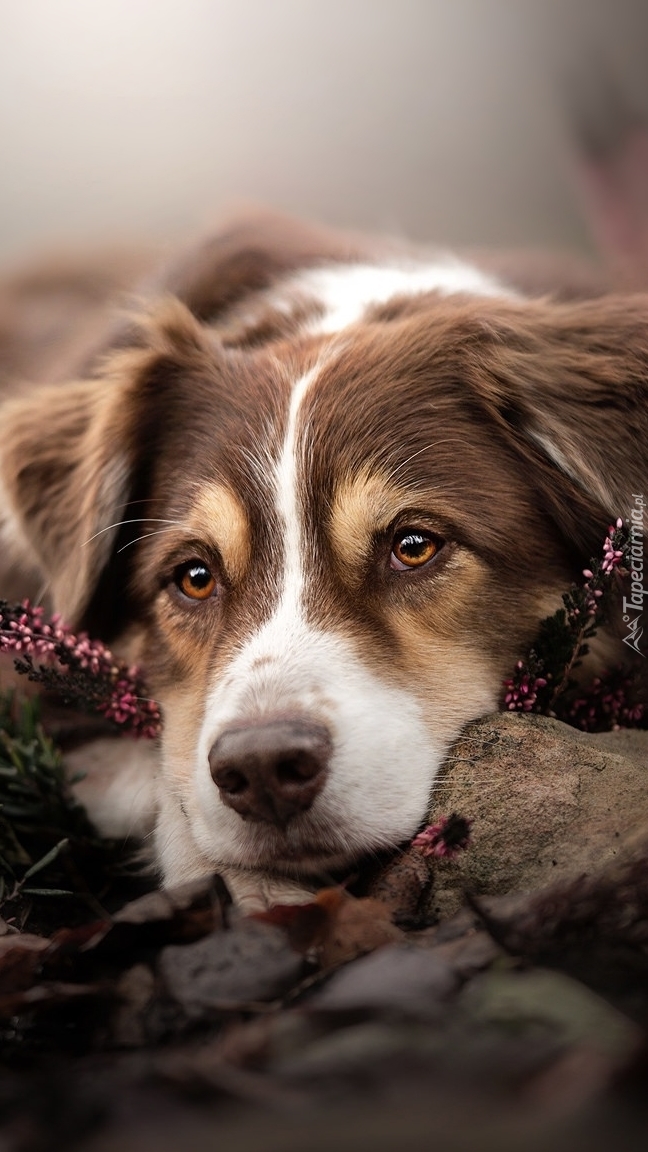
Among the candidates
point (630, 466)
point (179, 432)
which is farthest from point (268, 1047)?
point (179, 432)

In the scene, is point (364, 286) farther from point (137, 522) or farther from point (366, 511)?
point (366, 511)

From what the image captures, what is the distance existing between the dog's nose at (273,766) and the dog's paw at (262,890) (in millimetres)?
132

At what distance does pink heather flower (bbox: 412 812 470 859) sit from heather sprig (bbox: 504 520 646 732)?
1.28 feet

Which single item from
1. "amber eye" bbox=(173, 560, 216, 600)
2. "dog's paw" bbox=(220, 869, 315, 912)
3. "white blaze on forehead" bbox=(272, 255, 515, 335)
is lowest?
"dog's paw" bbox=(220, 869, 315, 912)

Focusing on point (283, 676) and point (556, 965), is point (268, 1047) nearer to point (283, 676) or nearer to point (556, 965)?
point (556, 965)

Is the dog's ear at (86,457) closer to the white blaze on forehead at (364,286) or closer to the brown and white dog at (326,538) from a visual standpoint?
the brown and white dog at (326,538)

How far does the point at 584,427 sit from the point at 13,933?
1.61m

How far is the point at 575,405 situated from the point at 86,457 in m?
1.37

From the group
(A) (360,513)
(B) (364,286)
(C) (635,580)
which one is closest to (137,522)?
(A) (360,513)

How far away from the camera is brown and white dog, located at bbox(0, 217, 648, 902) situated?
193cm

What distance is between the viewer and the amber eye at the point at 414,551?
219 centimetres

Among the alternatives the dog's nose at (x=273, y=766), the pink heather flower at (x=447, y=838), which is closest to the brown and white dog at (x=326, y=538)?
the dog's nose at (x=273, y=766)

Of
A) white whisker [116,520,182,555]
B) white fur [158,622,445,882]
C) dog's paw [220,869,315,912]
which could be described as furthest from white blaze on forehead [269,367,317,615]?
dog's paw [220,869,315,912]

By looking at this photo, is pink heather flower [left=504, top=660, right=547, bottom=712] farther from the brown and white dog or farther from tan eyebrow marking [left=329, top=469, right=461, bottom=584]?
tan eyebrow marking [left=329, top=469, right=461, bottom=584]
